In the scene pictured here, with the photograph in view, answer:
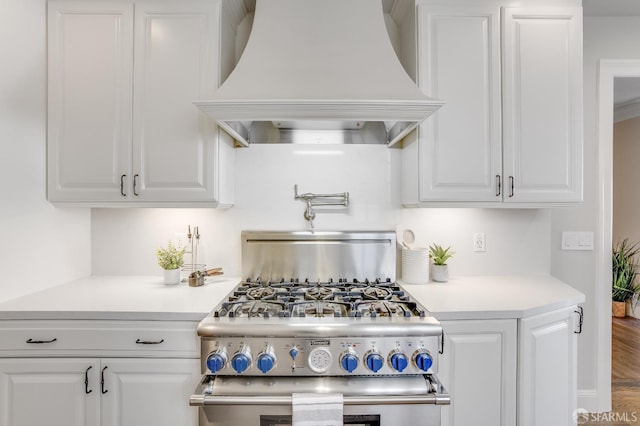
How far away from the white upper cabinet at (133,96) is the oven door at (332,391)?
0.91 m

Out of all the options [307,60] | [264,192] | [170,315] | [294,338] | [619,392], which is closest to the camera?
[294,338]

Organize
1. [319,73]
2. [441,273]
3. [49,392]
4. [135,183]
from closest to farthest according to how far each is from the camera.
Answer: [49,392] → [319,73] → [135,183] → [441,273]

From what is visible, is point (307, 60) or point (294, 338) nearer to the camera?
point (294, 338)

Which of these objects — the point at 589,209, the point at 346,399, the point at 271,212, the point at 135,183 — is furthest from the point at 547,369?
the point at 135,183

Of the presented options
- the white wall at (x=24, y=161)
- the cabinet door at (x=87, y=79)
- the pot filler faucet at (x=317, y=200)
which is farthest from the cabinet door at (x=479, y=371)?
the white wall at (x=24, y=161)

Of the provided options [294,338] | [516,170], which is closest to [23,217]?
[294,338]

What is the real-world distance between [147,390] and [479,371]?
1.43 metres

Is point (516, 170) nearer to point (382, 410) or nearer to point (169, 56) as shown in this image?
point (382, 410)

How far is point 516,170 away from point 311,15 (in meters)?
1.30

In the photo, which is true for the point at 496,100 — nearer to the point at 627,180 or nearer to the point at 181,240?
the point at 181,240

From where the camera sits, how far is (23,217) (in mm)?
1667

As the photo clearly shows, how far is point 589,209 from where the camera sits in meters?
2.33

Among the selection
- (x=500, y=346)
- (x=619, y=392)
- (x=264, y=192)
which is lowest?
(x=619, y=392)

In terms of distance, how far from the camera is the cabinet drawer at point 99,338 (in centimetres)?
145
